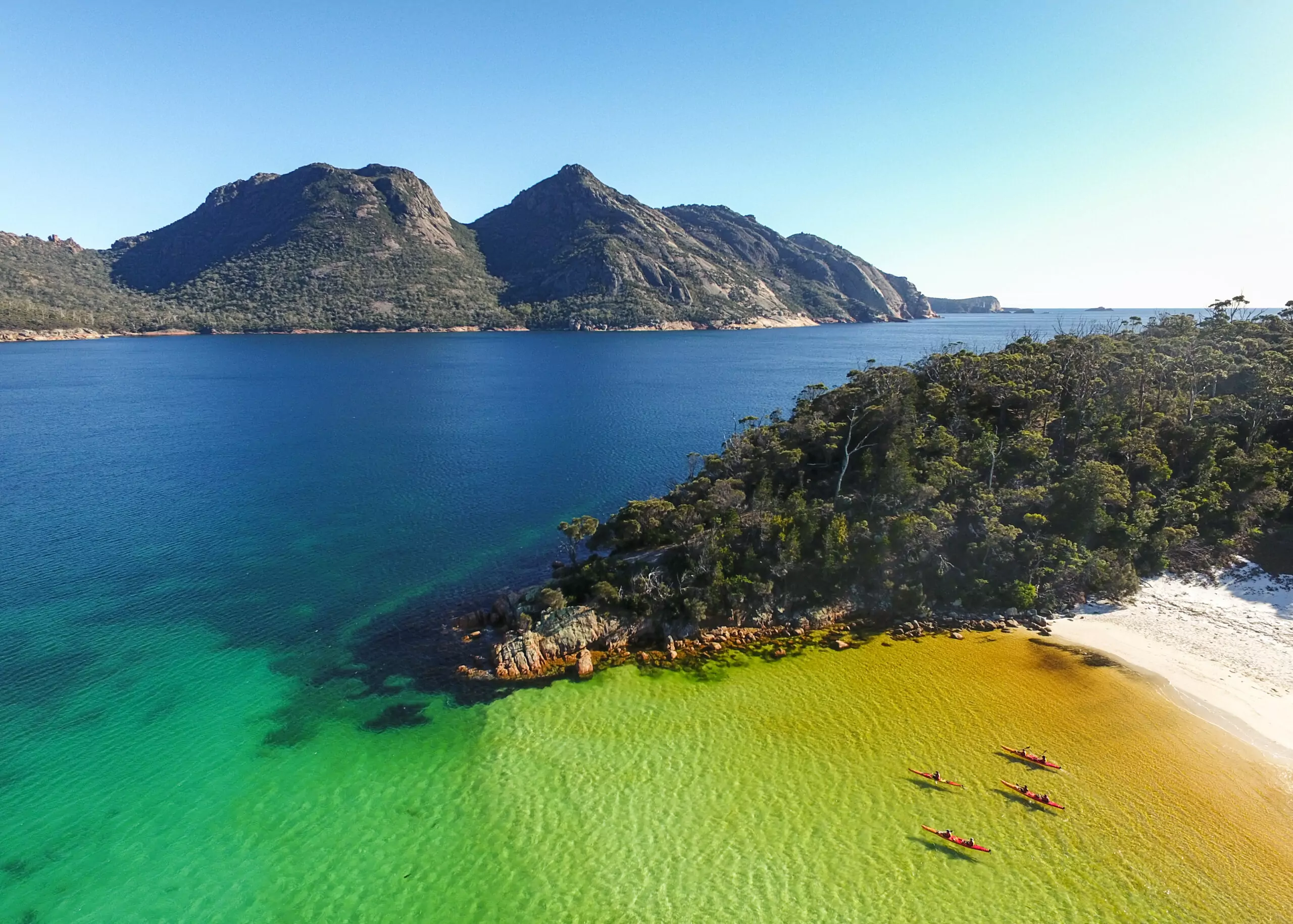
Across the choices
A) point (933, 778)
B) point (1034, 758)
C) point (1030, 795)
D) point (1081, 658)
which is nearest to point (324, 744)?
point (933, 778)

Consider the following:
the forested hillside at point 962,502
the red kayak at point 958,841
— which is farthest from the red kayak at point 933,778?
the forested hillside at point 962,502

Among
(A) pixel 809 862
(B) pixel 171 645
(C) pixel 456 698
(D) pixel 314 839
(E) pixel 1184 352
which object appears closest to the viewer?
(A) pixel 809 862

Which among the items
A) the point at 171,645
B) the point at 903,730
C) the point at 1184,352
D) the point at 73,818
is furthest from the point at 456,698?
the point at 1184,352

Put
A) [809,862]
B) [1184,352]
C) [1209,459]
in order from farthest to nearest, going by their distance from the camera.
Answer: [1184,352] < [1209,459] < [809,862]

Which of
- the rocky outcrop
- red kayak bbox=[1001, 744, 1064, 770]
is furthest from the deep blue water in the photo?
red kayak bbox=[1001, 744, 1064, 770]

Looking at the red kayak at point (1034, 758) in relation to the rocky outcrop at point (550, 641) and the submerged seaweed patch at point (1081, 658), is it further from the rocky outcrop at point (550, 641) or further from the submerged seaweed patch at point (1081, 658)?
the rocky outcrop at point (550, 641)

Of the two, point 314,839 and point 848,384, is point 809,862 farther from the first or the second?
point 848,384

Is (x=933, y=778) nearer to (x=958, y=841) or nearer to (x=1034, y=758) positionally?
(x=958, y=841)
